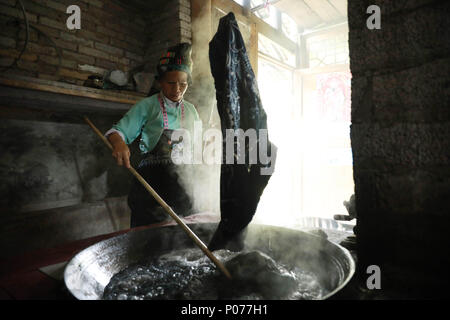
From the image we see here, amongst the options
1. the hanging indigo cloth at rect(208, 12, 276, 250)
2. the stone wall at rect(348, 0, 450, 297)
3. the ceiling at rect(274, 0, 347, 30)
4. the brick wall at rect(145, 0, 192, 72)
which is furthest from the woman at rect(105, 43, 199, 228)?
the ceiling at rect(274, 0, 347, 30)

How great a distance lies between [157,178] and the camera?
3.76m

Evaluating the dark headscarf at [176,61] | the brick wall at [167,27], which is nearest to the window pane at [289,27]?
the brick wall at [167,27]

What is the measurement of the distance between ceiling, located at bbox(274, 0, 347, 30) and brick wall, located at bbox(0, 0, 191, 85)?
3.82m

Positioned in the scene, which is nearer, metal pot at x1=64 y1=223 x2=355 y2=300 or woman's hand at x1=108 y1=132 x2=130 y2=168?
metal pot at x1=64 y1=223 x2=355 y2=300

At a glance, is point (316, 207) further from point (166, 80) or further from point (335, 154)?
point (166, 80)

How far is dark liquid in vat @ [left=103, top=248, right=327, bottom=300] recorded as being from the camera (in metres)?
1.45

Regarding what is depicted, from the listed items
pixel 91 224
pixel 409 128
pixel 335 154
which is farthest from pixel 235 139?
pixel 335 154

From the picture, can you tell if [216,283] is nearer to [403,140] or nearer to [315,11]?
[403,140]

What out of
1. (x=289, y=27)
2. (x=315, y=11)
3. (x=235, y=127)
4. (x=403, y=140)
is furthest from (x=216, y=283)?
(x=289, y=27)

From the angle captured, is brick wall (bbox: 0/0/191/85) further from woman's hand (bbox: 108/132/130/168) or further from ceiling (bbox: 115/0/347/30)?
ceiling (bbox: 115/0/347/30)

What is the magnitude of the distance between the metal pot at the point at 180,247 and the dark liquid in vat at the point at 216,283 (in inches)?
3.5

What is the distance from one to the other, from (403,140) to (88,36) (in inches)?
212

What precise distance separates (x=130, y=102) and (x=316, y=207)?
296 inches

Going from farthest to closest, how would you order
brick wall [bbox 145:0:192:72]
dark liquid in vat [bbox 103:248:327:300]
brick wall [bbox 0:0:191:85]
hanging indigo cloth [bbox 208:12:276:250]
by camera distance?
brick wall [bbox 145:0:192:72]
brick wall [bbox 0:0:191:85]
hanging indigo cloth [bbox 208:12:276:250]
dark liquid in vat [bbox 103:248:327:300]
